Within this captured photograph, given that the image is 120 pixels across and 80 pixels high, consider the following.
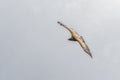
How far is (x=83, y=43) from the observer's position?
30.3 metres

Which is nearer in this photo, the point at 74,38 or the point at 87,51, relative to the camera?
the point at 87,51

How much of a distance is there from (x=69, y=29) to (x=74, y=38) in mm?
1308

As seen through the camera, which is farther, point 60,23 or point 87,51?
point 60,23

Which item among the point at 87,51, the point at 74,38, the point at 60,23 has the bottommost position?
the point at 87,51

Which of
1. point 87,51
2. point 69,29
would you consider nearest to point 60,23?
point 69,29

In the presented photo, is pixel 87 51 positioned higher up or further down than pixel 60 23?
further down

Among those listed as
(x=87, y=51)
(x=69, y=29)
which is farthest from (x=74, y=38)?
(x=87, y=51)

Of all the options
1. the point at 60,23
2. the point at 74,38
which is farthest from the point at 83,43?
the point at 60,23

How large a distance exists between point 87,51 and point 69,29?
4997 mm

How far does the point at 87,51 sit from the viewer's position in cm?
2769

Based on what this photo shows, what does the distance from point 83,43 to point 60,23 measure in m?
4.08

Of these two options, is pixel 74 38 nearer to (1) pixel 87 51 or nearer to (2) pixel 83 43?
(2) pixel 83 43

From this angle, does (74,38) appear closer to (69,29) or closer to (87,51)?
(69,29)

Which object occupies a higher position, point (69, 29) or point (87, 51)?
point (69, 29)
